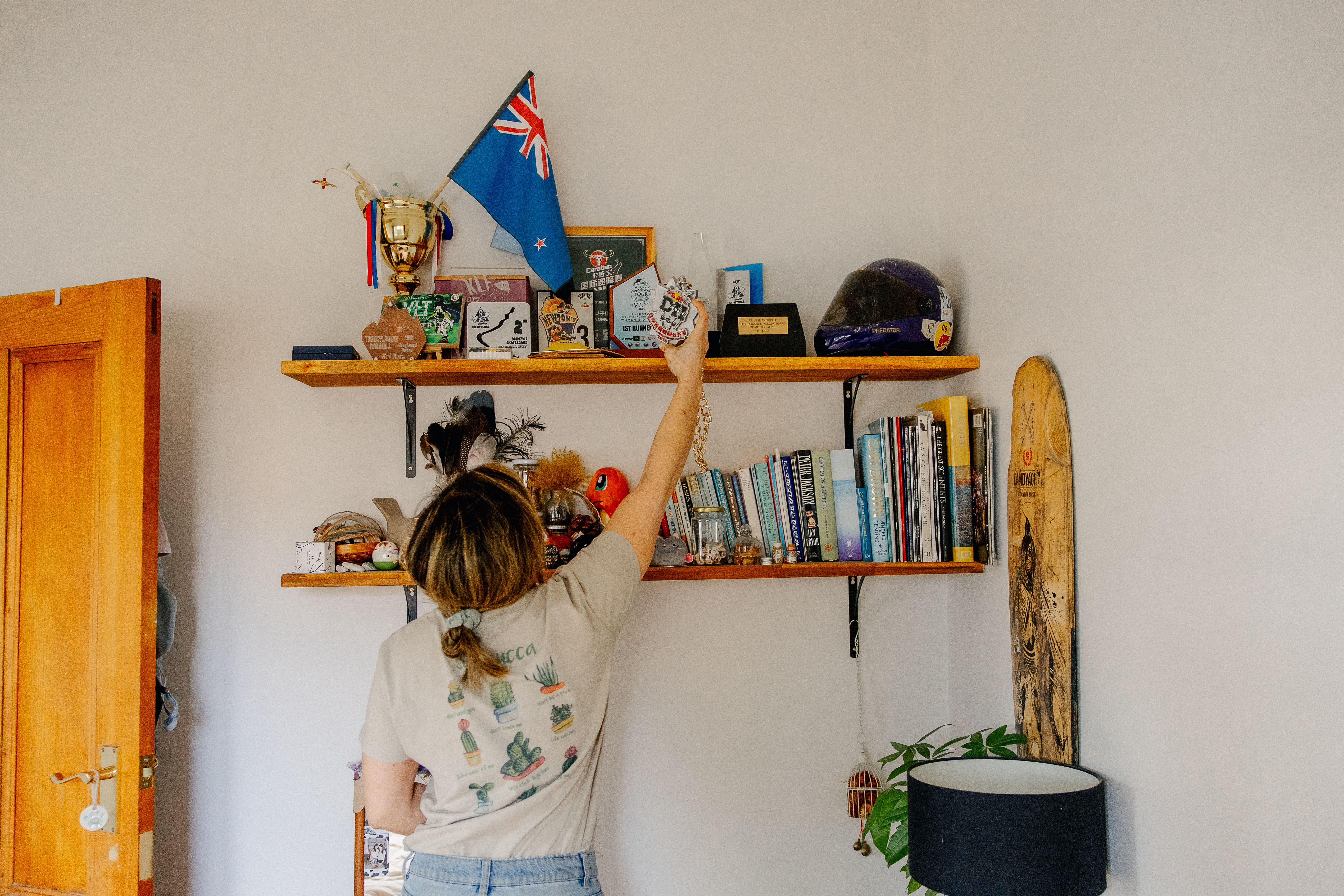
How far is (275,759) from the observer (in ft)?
6.60

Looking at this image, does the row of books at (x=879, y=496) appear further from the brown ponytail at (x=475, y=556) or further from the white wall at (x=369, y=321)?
the brown ponytail at (x=475, y=556)

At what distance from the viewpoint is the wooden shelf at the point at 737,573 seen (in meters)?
1.87

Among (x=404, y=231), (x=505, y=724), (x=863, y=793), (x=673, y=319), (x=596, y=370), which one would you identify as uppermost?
(x=404, y=231)

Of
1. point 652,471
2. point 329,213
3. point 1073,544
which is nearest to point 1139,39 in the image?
point 1073,544

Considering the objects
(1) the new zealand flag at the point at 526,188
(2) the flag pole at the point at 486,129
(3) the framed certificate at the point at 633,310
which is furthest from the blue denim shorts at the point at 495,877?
(2) the flag pole at the point at 486,129

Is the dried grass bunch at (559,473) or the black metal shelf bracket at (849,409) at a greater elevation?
the black metal shelf bracket at (849,409)

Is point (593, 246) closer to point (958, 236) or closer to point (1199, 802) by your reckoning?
point (958, 236)

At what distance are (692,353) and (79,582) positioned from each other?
59.9 inches

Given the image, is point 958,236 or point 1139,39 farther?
point 958,236

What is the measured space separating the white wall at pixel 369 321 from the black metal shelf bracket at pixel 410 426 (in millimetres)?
36

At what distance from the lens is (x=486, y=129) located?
6.48ft

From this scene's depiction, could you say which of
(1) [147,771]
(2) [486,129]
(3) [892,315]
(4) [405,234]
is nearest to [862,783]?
(3) [892,315]

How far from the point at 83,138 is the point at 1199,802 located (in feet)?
9.14

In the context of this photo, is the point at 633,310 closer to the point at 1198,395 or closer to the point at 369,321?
the point at 369,321
